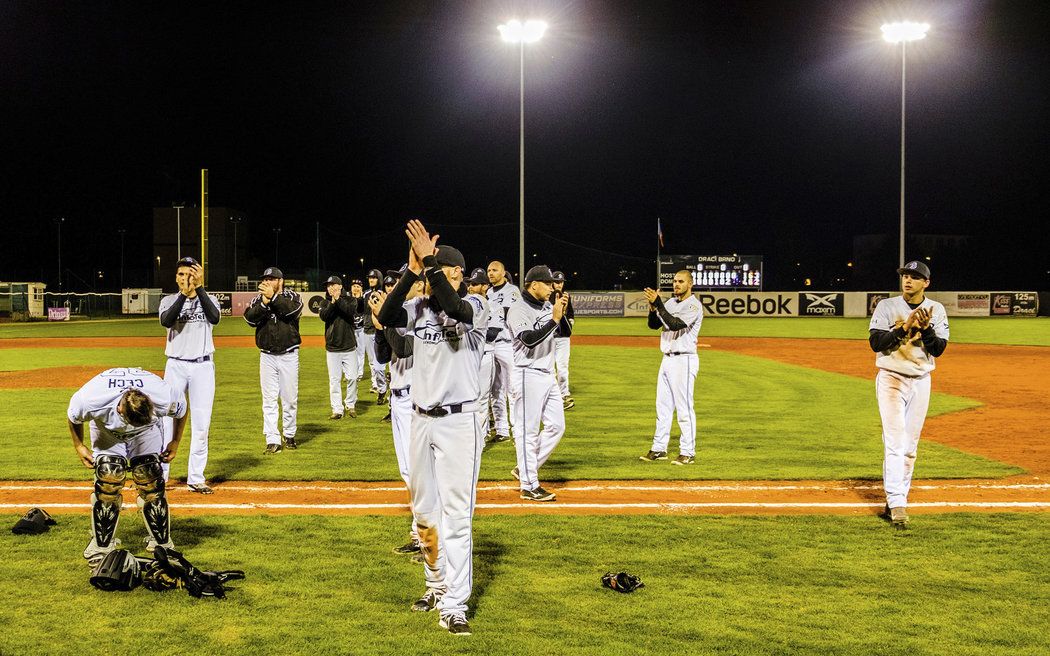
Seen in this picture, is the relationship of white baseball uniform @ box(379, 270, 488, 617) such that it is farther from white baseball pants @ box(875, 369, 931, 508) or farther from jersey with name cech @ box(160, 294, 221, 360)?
white baseball pants @ box(875, 369, 931, 508)

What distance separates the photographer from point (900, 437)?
23.8 feet

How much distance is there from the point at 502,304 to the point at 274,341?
321 centimetres

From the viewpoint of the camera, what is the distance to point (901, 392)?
7270 millimetres

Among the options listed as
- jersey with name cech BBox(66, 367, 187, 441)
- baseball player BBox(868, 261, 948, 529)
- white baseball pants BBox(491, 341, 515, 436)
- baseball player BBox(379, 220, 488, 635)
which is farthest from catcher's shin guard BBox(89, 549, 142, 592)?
baseball player BBox(868, 261, 948, 529)

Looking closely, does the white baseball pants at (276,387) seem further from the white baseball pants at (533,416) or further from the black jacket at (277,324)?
the white baseball pants at (533,416)

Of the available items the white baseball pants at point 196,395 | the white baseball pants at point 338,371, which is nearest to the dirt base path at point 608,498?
the white baseball pants at point 196,395

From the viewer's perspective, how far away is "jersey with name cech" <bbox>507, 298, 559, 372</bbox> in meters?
7.96

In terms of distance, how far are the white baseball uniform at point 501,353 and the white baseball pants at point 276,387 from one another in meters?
2.73

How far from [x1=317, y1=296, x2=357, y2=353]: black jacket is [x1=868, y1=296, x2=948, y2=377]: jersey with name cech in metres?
8.52

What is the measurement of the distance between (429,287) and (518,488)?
4328mm

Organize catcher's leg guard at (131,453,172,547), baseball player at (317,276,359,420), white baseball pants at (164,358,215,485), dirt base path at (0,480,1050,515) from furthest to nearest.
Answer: baseball player at (317,276,359,420)
white baseball pants at (164,358,215,485)
dirt base path at (0,480,1050,515)
catcher's leg guard at (131,453,172,547)

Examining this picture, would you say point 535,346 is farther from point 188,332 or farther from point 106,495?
point 106,495

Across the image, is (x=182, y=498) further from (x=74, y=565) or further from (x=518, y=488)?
(x=518, y=488)

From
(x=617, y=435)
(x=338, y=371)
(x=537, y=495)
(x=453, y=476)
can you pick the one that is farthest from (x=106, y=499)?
(x=338, y=371)
